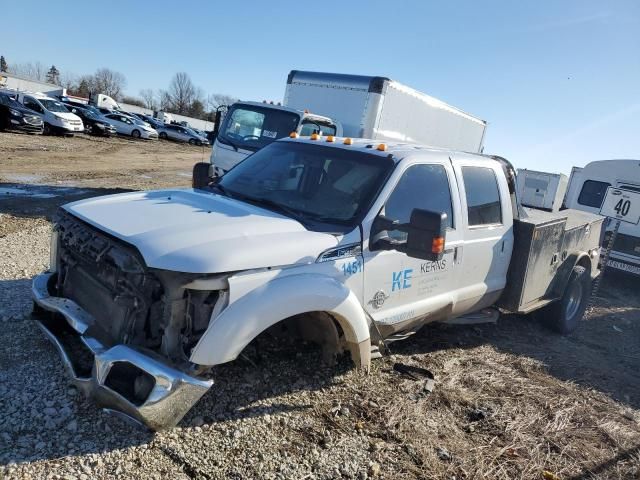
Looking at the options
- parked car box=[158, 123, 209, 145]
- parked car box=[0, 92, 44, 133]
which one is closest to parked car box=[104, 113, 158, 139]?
parked car box=[158, 123, 209, 145]

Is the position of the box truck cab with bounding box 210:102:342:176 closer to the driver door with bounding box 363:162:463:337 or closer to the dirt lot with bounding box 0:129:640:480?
the dirt lot with bounding box 0:129:640:480

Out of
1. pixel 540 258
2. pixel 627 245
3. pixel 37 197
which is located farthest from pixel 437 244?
pixel 37 197

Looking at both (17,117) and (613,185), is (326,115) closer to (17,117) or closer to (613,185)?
(613,185)

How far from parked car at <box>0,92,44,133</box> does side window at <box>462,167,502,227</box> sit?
22859 mm

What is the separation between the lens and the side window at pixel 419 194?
381 centimetres

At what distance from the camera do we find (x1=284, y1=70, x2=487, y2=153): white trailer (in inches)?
410

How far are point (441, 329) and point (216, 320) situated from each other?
3.58 meters

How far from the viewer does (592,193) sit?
1185 cm

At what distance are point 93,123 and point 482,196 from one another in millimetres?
29368

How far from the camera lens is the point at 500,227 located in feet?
16.1

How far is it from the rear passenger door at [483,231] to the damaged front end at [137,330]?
2575mm

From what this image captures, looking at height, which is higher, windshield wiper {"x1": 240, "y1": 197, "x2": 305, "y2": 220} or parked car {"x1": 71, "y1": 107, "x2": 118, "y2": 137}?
windshield wiper {"x1": 240, "y1": 197, "x2": 305, "y2": 220}

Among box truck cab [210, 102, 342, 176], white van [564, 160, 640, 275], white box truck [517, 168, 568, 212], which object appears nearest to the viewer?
box truck cab [210, 102, 342, 176]

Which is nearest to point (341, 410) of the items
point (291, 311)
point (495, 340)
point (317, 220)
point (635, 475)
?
point (291, 311)
